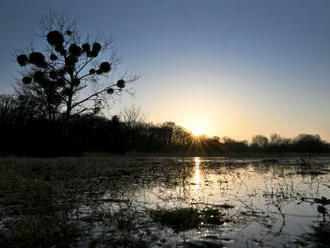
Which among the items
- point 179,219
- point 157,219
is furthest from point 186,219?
point 157,219

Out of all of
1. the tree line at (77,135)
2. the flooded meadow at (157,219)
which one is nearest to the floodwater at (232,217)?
the flooded meadow at (157,219)

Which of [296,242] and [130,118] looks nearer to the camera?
[296,242]

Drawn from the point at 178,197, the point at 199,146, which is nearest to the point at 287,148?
the point at 199,146

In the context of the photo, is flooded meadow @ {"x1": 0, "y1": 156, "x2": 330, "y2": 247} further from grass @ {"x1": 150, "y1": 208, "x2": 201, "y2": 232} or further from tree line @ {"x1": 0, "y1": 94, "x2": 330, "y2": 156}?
tree line @ {"x1": 0, "y1": 94, "x2": 330, "y2": 156}

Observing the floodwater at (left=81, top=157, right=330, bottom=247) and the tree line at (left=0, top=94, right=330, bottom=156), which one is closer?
the floodwater at (left=81, top=157, right=330, bottom=247)

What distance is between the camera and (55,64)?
16828 mm

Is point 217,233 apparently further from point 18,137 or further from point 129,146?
point 129,146

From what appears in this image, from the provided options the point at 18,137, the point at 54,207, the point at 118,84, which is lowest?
the point at 54,207

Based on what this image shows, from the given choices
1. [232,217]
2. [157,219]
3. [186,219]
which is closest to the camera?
[186,219]

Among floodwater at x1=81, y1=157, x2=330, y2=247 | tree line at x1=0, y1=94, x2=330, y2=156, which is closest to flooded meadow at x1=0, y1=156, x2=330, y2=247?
floodwater at x1=81, y1=157, x2=330, y2=247

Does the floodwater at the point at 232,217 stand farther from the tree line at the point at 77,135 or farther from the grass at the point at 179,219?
the tree line at the point at 77,135

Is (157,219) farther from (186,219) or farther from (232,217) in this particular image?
(232,217)

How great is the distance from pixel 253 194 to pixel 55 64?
1606 cm

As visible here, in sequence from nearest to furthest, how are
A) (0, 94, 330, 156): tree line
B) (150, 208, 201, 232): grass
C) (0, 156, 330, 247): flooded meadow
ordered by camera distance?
(0, 156, 330, 247): flooded meadow, (150, 208, 201, 232): grass, (0, 94, 330, 156): tree line
